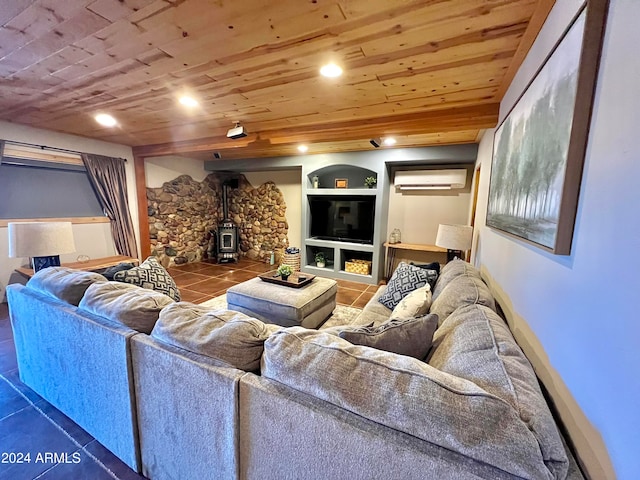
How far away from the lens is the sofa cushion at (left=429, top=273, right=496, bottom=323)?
4.71 ft

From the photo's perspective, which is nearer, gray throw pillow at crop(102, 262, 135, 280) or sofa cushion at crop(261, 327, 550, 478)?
sofa cushion at crop(261, 327, 550, 478)

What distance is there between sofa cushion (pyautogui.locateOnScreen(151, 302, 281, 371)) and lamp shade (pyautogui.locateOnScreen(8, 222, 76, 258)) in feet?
6.64

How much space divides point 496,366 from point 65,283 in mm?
2129

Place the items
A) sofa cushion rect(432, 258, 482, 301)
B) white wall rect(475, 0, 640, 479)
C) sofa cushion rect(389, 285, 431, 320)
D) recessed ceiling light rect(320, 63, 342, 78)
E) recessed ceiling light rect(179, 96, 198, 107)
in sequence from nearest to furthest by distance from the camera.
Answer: white wall rect(475, 0, 640, 479)
sofa cushion rect(389, 285, 431, 320)
recessed ceiling light rect(320, 63, 342, 78)
sofa cushion rect(432, 258, 482, 301)
recessed ceiling light rect(179, 96, 198, 107)

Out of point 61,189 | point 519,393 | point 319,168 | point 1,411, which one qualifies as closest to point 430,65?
point 519,393

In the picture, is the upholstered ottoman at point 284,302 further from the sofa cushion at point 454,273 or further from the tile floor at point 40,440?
the tile floor at point 40,440

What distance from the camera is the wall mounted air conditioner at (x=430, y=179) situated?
3.93 metres

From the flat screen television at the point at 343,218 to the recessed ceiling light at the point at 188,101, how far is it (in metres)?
2.56

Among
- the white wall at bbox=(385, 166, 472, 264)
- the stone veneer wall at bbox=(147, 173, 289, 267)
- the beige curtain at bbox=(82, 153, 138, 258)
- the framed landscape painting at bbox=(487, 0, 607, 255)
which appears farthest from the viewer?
the stone veneer wall at bbox=(147, 173, 289, 267)

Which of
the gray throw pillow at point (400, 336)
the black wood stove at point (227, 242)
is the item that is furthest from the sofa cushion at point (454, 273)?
the black wood stove at point (227, 242)

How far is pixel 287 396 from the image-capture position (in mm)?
825

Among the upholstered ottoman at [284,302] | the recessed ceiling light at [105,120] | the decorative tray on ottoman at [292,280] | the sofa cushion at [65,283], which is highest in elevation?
the recessed ceiling light at [105,120]

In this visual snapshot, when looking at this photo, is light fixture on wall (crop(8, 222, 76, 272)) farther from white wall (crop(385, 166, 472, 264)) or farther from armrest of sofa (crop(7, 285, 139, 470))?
white wall (crop(385, 166, 472, 264))

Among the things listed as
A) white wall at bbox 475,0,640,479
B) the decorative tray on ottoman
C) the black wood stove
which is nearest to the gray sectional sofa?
white wall at bbox 475,0,640,479
